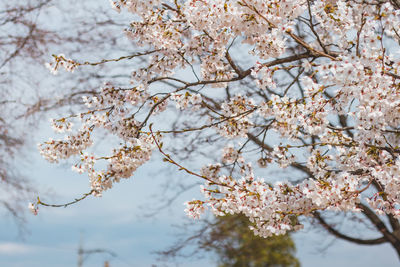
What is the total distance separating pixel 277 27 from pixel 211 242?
5.58 meters

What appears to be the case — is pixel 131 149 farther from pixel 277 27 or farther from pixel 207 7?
pixel 277 27

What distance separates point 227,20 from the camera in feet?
11.6

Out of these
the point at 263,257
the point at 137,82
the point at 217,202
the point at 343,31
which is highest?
the point at 263,257

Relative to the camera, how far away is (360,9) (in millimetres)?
3557

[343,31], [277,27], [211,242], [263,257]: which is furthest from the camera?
[263,257]

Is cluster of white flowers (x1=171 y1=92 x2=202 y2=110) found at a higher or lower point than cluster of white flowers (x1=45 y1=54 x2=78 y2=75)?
lower

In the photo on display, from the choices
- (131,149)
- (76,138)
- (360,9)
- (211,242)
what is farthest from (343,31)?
(211,242)

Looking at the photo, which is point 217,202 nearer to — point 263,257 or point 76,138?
point 76,138

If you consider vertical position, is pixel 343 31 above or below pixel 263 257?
below

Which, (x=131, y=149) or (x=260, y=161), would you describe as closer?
(x=131, y=149)

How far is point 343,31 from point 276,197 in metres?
1.76

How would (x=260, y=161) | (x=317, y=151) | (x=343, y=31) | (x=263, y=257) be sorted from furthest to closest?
(x=263, y=257) → (x=260, y=161) → (x=317, y=151) → (x=343, y=31)

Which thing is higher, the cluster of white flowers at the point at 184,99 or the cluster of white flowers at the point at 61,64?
the cluster of white flowers at the point at 61,64

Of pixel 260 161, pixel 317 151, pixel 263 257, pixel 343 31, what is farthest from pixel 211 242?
pixel 263 257
